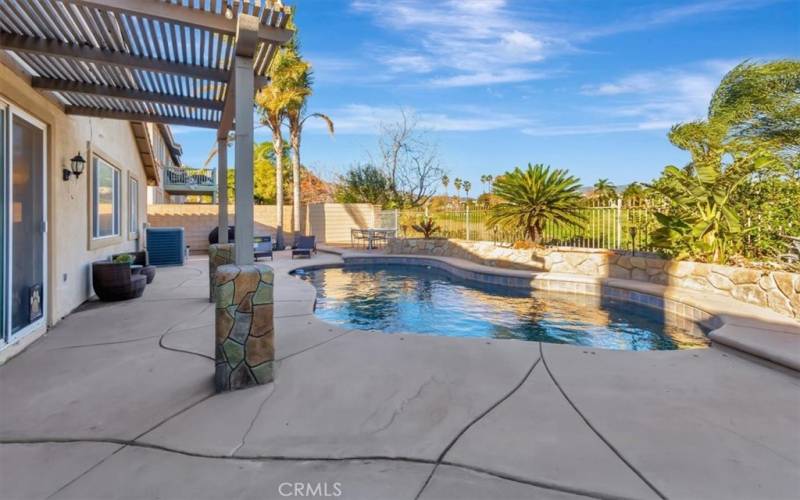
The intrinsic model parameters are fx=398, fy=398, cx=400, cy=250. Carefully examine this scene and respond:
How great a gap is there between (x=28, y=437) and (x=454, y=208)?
12.7 metres

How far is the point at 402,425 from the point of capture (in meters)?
2.43

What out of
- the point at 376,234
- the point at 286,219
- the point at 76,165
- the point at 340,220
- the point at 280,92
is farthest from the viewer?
the point at 340,220

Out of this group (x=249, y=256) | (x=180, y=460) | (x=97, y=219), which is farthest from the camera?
(x=97, y=219)

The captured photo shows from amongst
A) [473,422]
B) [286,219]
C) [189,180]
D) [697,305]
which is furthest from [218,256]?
[189,180]

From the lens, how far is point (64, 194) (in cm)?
514

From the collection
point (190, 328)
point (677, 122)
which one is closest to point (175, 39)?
point (190, 328)

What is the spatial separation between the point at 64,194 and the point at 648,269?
9.80 metres

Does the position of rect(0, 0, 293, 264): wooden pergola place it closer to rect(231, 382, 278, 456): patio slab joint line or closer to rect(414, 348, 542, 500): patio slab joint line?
rect(231, 382, 278, 456): patio slab joint line

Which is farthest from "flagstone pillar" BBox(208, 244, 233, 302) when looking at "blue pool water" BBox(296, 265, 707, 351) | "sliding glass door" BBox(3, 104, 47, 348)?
"sliding glass door" BBox(3, 104, 47, 348)

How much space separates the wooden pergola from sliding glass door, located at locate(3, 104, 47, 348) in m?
0.68

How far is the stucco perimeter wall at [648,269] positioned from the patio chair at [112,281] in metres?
8.24

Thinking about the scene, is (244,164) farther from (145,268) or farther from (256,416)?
(145,268)

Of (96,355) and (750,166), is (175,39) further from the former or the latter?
(750,166)

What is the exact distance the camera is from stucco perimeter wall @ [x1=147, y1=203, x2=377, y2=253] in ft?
53.5
